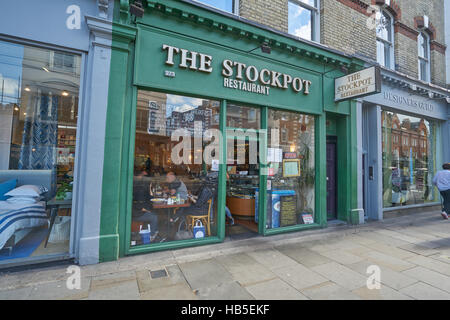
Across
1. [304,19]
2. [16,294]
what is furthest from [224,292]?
[304,19]

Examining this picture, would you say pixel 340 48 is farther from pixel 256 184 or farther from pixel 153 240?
pixel 153 240

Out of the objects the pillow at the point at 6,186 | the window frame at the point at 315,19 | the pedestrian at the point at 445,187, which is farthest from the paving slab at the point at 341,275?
the pedestrian at the point at 445,187

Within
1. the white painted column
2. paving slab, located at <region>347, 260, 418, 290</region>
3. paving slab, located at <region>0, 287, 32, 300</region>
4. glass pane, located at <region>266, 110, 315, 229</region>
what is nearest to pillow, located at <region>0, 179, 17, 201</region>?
the white painted column

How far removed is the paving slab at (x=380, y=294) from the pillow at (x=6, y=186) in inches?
234

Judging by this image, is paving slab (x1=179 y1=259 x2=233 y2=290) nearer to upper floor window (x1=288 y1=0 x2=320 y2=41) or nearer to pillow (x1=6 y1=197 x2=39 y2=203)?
pillow (x1=6 y1=197 x2=39 y2=203)

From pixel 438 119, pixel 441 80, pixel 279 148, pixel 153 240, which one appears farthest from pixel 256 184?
pixel 441 80

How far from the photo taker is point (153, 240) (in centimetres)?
461

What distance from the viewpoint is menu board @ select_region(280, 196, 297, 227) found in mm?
6110

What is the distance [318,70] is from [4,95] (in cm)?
734

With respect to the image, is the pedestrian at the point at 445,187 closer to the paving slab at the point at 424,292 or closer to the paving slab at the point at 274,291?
the paving slab at the point at 424,292

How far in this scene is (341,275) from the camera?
3.70 m

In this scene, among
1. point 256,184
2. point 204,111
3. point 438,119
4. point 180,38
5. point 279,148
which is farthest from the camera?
point 438,119

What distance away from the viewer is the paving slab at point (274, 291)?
3039 millimetres

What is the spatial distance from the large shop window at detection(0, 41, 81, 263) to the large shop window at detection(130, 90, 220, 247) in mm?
1277
